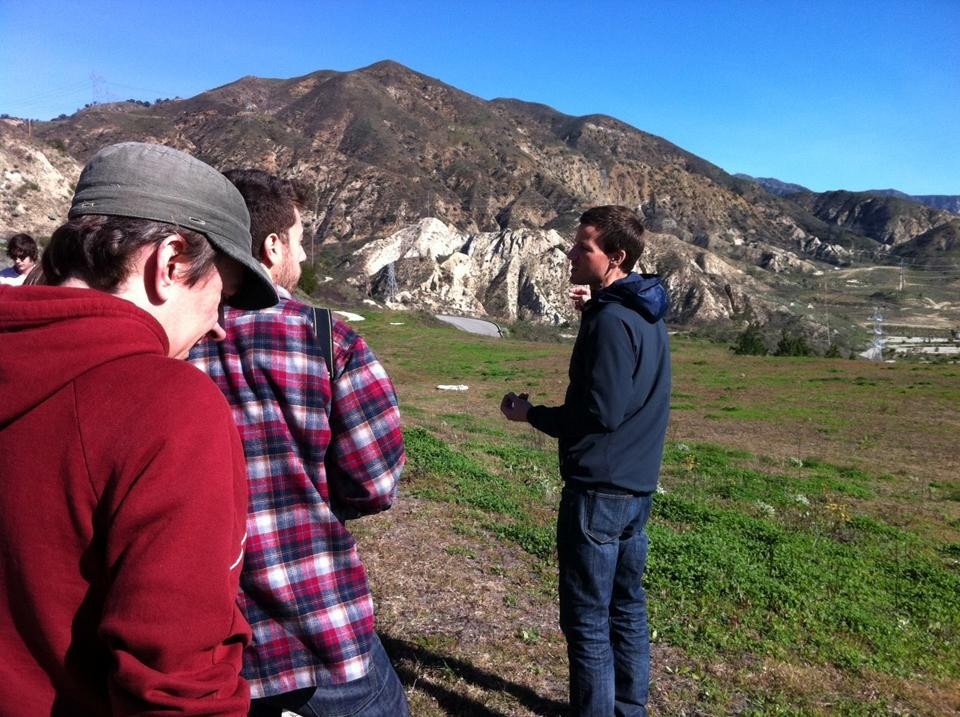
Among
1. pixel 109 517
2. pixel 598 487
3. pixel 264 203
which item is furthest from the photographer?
pixel 598 487

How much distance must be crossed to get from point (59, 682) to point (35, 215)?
47691 mm

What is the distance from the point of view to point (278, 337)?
192 cm

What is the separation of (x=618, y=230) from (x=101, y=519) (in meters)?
2.79

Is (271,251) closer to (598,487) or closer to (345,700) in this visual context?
(345,700)

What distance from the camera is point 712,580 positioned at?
571cm

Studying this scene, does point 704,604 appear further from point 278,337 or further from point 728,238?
point 728,238

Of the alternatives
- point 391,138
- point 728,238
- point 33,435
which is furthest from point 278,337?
point 728,238

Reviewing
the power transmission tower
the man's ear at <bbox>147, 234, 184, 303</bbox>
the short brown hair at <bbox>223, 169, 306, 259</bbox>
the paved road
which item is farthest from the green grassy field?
the power transmission tower

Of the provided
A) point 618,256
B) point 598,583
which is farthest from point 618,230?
point 598,583

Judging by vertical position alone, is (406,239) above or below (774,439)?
above

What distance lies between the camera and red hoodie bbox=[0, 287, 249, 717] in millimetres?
1114

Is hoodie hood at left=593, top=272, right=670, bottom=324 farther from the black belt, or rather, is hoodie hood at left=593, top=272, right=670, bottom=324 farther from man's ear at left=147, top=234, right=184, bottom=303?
man's ear at left=147, top=234, right=184, bottom=303

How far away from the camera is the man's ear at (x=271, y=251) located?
7.47 feet

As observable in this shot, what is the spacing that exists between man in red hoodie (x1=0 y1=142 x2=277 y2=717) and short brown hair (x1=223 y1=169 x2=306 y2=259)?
1035 mm
